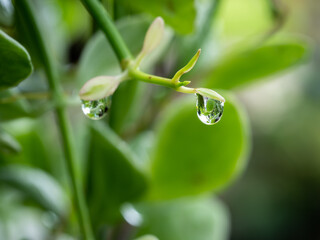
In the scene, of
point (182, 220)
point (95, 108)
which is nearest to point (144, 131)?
point (182, 220)

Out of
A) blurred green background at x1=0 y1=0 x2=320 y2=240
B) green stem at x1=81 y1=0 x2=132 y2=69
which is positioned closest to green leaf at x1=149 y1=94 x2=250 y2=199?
blurred green background at x1=0 y1=0 x2=320 y2=240

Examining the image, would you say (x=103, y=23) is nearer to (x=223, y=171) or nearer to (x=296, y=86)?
(x=223, y=171)

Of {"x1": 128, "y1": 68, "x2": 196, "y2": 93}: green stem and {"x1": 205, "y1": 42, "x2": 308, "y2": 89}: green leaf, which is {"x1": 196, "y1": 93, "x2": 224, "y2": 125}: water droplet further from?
{"x1": 205, "y1": 42, "x2": 308, "y2": 89}: green leaf

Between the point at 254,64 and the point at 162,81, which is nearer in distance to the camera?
the point at 162,81

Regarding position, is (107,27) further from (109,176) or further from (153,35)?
(109,176)

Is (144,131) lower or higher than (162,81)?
higher

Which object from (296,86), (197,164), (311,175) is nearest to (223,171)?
(197,164)
